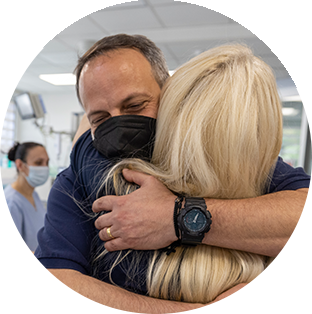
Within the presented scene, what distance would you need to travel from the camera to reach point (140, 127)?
3.15 ft

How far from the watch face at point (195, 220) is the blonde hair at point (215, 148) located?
9 cm

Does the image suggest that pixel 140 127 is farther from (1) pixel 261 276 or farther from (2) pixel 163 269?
(1) pixel 261 276

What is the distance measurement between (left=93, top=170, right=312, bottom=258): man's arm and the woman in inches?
69.1

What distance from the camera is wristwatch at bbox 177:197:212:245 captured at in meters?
0.77

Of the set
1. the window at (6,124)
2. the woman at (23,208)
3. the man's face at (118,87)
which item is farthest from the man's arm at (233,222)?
the window at (6,124)

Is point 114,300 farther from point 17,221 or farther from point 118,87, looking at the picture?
point 17,221

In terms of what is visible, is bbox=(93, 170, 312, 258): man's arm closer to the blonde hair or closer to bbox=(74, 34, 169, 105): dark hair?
the blonde hair

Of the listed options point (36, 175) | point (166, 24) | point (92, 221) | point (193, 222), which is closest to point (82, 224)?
point (92, 221)

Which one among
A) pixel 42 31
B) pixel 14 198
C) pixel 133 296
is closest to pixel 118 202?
pixel 133 296

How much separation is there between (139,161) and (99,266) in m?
0.34

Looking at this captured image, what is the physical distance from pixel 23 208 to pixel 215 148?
7.56 feet

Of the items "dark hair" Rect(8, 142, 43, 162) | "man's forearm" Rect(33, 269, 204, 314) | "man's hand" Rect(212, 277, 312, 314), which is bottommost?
"man's forearm" Rect(33, 269, 204, 314)

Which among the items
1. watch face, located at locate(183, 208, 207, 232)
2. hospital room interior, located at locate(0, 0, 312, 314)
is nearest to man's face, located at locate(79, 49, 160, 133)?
watch face, located at locate(183, 208, 207, 232)

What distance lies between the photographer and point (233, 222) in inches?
31.2
